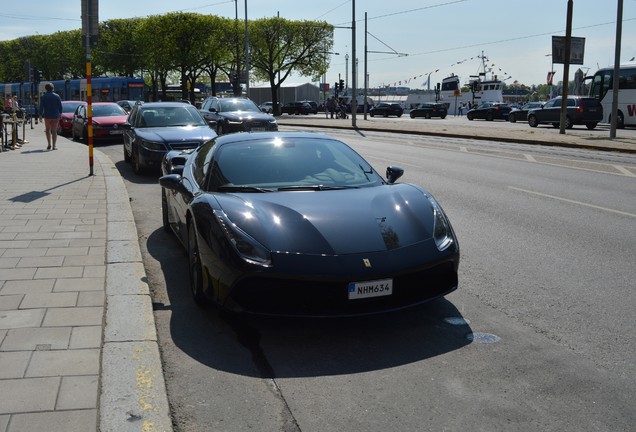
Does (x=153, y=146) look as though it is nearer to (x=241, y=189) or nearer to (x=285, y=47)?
(x=241, y=189)

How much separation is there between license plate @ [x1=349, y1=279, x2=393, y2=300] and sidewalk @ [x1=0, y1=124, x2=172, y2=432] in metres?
1.22

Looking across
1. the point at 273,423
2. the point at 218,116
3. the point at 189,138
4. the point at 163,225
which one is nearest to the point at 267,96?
the point at 218,116

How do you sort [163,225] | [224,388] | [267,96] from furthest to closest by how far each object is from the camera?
[267,96] < [163,225] < [224,388]

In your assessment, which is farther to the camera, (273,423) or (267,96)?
(267,96)

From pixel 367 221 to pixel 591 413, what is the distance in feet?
6.24

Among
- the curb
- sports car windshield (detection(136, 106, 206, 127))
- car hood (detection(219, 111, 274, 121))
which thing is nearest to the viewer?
the curb

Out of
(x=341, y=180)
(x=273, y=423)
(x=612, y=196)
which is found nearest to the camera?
(x=273, y=423)

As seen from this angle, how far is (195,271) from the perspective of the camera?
16.7ft

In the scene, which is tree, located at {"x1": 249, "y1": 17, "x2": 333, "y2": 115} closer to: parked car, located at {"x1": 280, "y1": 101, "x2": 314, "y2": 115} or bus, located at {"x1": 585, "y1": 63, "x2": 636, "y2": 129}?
parked car, located at {"x1": 280, "y1": 101, "x2": 314, "y2": 115}

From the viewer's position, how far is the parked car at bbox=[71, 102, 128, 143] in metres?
22.1

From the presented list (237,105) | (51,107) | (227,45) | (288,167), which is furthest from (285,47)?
(288,167)

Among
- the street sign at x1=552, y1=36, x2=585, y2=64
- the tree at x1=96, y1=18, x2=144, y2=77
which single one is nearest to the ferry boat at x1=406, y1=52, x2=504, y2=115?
the tree at x1=96, y1=18, x2=144, y2=77

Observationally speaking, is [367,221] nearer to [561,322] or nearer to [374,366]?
[374,366]

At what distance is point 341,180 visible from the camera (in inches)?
221
